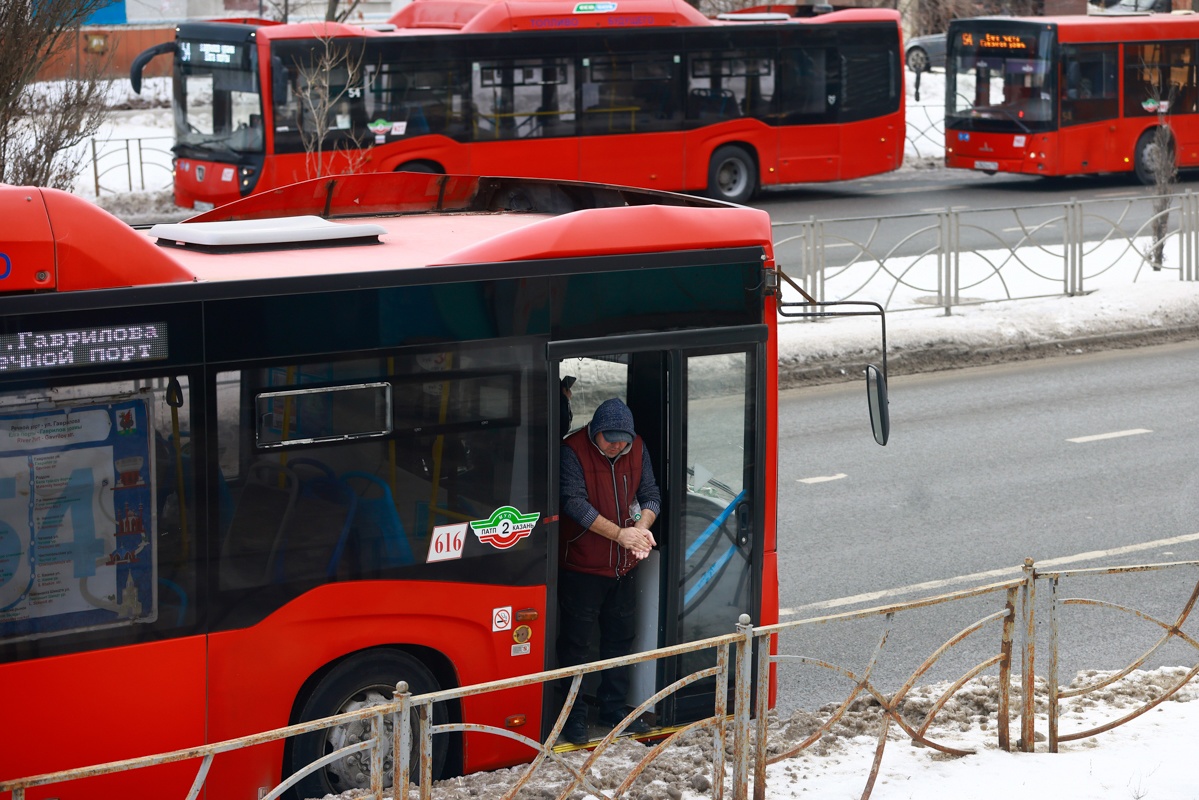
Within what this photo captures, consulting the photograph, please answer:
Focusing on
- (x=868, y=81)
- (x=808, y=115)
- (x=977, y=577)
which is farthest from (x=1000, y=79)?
(x=977, y=577)

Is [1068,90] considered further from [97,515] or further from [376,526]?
[97,515]

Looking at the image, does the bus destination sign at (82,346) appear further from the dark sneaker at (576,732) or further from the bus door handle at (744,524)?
the bus door handle at (744,524)

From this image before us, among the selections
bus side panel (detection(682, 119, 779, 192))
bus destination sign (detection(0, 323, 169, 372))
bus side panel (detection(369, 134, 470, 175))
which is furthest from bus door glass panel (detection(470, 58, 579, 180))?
bus destination sign (detection(0, 323, 169, 372))

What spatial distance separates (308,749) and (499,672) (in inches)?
32.4

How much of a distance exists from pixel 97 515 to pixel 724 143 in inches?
786

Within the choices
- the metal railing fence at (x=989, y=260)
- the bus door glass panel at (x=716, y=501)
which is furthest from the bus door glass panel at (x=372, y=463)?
the metal railing fence at (x=989, y=260)

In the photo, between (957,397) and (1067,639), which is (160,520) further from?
(957,397)

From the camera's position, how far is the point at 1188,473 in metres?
11.4

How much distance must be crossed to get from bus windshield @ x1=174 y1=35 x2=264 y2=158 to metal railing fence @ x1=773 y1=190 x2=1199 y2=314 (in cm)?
763

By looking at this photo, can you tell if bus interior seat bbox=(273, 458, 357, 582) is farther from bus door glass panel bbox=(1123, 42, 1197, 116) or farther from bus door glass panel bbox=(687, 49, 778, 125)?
bus door glass panel bbox=(1123, 42, 1197, 116)

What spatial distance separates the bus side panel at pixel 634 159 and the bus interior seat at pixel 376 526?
17.2 metres

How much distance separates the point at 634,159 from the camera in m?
23.1

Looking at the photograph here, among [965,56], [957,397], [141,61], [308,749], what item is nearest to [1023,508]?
[957,397]

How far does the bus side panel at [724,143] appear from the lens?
2367cm
